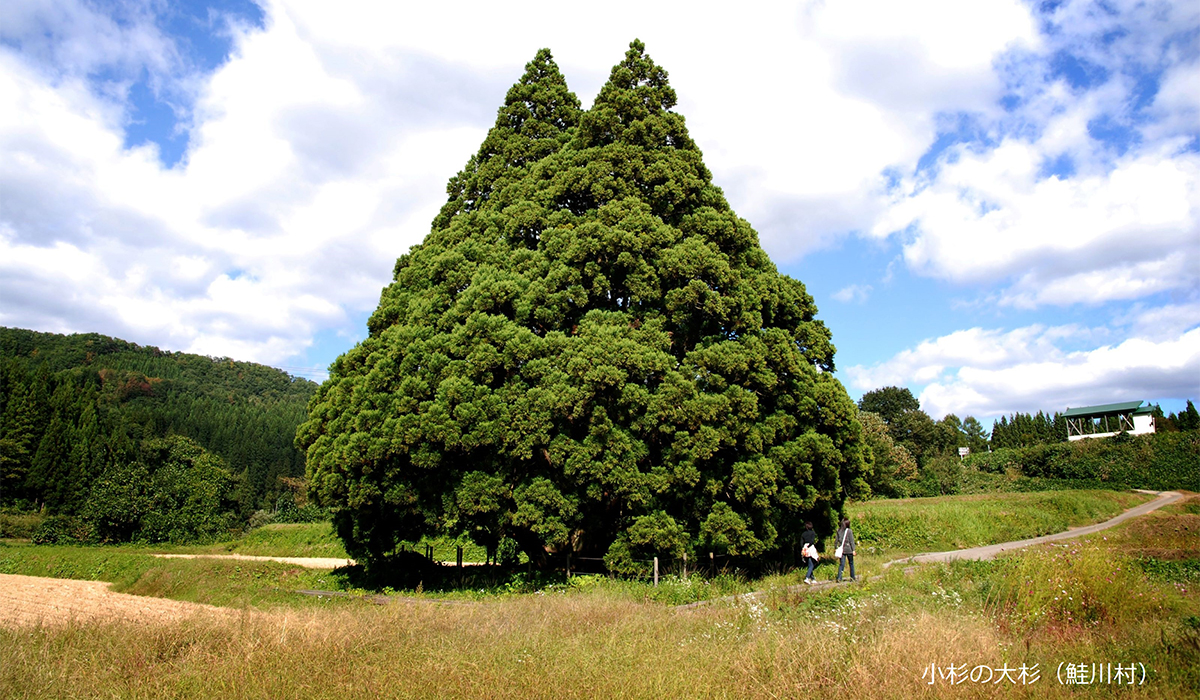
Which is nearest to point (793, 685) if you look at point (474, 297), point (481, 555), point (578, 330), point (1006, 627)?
point (1006, 627)

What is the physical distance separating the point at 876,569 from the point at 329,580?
47.4 ft

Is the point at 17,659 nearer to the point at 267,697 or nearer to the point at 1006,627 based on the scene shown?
the point at 267,697

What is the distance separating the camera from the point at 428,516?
1317cm

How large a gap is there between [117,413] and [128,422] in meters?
2.86

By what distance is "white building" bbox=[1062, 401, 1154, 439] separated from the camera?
179 feet

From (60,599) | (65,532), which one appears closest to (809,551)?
(60,599)

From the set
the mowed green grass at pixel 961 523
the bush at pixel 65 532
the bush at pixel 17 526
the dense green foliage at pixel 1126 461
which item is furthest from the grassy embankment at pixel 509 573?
the bush at pixel 17 526

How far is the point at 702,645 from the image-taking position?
654cm

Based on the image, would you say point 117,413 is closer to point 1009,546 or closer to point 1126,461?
point 1009,546

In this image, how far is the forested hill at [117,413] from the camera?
52.3 m

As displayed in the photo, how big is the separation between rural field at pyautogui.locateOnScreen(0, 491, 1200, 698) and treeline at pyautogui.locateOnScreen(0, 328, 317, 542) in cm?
2733

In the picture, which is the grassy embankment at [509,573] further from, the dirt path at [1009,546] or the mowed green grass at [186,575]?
the dirt path at [1009,546]

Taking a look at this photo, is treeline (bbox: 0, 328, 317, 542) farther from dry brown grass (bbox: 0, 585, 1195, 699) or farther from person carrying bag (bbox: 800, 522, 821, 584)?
dry brown grass (bbox: 0, 585, 1195, 699)

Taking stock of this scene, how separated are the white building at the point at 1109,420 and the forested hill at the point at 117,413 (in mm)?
77651
